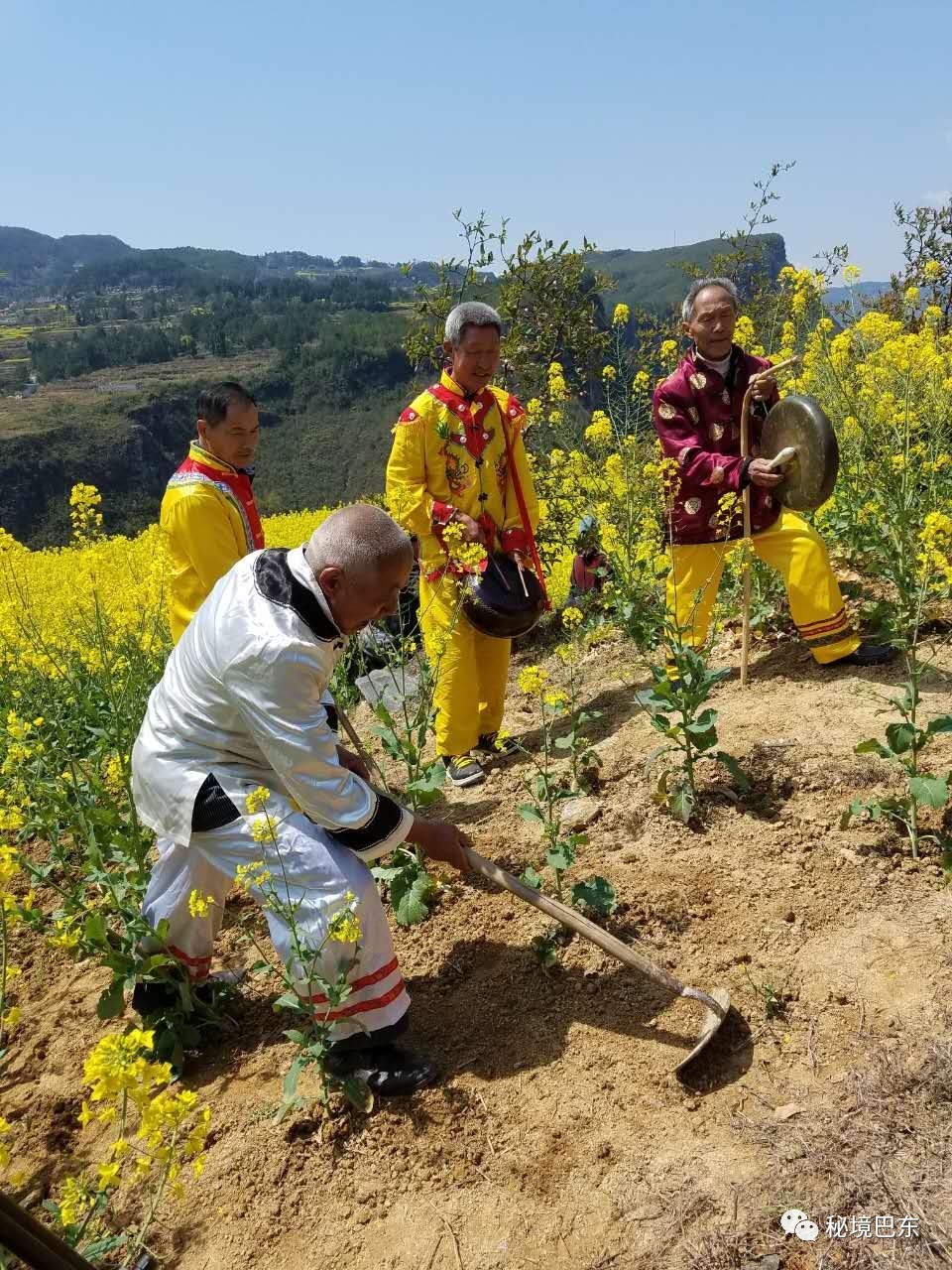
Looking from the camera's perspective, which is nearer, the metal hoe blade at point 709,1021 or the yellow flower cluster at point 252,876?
the yellow flower cluster at point 252,876

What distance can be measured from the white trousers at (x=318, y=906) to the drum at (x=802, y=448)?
95.0 inches

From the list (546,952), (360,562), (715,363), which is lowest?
(546,952)

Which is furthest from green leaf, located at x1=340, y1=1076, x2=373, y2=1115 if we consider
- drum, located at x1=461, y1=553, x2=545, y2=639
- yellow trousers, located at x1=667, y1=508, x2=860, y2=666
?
yellow trousers, located at x1=667, y1=508, x2=860, y2=666

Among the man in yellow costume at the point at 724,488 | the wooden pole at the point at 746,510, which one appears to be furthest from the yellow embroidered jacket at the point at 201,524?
the wooden pole at the point at 746,510

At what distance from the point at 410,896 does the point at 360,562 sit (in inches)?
50.4

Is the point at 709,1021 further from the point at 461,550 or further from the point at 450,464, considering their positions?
the point at 450,464

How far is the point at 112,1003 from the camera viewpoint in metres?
2.42

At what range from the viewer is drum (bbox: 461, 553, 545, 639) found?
12.3 ft

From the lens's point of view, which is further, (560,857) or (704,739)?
(704,739)

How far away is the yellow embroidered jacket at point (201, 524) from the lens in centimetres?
322

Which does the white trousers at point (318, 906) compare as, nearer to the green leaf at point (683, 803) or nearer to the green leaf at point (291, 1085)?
the green leaf at point (291, 1085)

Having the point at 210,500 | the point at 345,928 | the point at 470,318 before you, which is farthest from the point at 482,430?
the point at 345,928

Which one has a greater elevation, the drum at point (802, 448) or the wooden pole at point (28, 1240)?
the drum at point (802, 448)

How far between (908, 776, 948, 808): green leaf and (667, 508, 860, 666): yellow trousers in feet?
4.15
